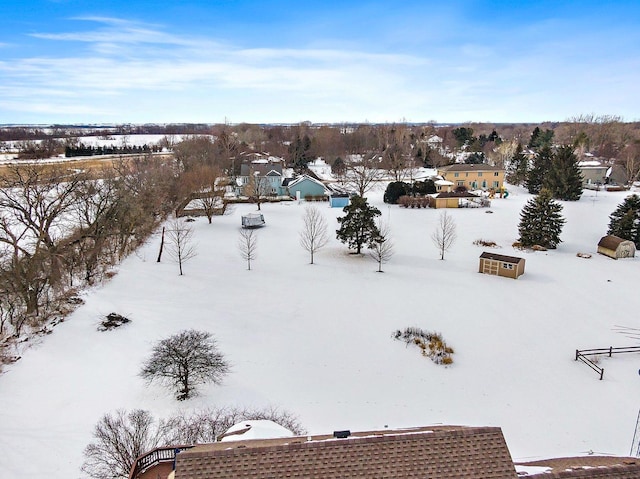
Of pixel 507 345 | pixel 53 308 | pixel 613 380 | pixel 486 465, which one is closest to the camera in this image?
pixel 486 465

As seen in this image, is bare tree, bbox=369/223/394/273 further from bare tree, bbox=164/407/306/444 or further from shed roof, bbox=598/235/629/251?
shed roof, bbox=598/235/629/251

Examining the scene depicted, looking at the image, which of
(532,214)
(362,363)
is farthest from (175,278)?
(532,214)

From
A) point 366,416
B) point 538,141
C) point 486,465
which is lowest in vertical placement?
→ point 366,416

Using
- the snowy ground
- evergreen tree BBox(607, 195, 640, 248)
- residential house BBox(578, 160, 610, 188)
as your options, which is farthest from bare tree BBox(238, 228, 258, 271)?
residential house BBox(578, 160, 610, 188)

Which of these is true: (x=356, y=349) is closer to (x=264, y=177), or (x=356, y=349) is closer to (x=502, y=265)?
(x=502, y=265)

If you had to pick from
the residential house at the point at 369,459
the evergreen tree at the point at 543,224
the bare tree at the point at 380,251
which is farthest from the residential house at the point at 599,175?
the residential house at the point at 369,459

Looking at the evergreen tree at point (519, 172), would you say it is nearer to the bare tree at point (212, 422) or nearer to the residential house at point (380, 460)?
the bare tree at point (212, 422)

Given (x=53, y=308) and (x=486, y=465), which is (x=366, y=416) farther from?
(x=53, y=308)
